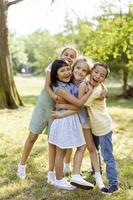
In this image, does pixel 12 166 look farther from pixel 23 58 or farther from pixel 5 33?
pixel 23 58

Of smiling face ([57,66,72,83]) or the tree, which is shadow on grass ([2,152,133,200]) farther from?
the tree

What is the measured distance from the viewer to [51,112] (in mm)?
6000

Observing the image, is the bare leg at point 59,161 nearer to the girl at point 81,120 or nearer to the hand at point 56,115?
the girl at point 81,120

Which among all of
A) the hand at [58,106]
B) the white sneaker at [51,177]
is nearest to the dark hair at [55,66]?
the hand at [58,106]

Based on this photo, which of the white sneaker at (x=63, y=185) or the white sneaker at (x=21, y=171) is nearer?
the white sneaker at (x=63, y=185)

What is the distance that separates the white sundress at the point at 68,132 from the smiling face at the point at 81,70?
18 centimetres

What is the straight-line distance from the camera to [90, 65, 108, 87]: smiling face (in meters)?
5.51

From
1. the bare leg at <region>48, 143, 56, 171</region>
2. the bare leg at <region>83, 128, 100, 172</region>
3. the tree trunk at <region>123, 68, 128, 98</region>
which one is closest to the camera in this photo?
the bare leg at <region>83, 128, 100, 172</region>

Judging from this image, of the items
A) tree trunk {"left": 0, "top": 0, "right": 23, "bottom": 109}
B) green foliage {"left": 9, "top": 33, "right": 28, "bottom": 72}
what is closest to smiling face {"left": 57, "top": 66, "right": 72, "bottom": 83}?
tree trunk {"left": 0, "top": 0, "right": 23, "bottom": 109}

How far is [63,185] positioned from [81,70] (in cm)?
154

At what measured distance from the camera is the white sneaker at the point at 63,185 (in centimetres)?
582

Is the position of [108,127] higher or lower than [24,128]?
higher

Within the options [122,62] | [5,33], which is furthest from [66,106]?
[122,62]

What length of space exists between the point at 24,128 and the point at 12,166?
366cm
